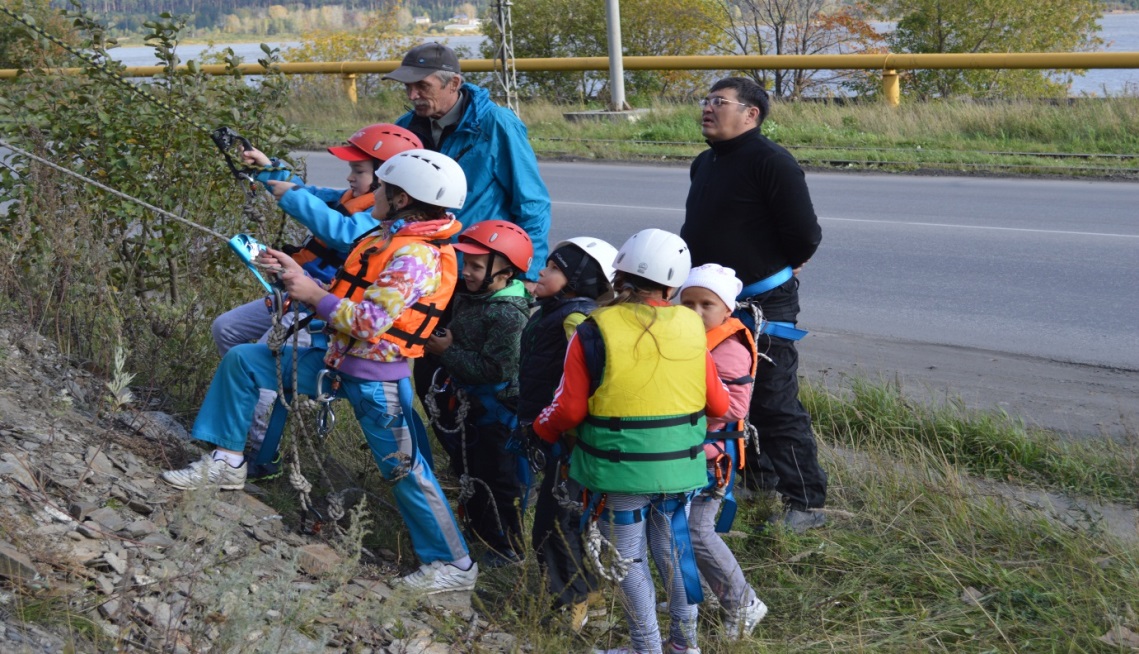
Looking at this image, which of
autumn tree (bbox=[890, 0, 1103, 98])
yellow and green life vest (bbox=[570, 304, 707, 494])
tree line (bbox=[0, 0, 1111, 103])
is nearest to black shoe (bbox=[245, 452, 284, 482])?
yellow and green life vest (bbox=[570, 304, 707, 494])

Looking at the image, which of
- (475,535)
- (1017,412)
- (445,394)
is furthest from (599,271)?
(1017,412)

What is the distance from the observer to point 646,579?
393 centimetres

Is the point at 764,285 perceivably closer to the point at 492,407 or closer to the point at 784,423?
the point at 784,423

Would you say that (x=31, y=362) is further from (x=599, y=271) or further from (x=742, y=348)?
(x=742, y=348)

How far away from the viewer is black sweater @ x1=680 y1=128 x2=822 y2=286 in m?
4.64

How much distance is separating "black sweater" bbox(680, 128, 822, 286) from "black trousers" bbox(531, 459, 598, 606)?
1.16 m

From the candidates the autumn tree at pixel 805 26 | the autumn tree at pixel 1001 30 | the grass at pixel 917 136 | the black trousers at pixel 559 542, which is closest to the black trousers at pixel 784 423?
the black trousers at pixel 559 542

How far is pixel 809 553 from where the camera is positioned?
4695 mm

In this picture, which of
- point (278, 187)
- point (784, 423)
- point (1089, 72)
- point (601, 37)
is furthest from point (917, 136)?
point (1089, 72)

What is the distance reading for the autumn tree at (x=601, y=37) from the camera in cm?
2233

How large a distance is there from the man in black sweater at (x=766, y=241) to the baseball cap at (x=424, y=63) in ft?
3.68

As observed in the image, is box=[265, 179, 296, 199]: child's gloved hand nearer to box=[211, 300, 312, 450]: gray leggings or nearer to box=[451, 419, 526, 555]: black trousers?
box=[211, 300, 312, 450]: gray leggings

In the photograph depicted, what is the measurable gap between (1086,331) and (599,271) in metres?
4.92

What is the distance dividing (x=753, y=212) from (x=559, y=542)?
1.50 metres
